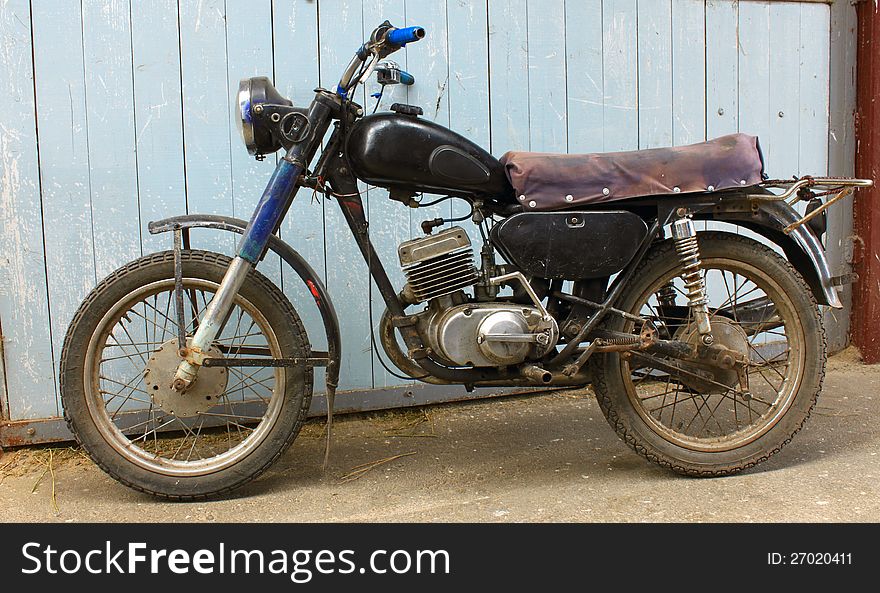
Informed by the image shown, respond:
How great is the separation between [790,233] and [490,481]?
4.26ft

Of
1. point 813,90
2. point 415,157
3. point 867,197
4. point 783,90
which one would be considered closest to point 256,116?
point 415,157

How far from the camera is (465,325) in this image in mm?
2510

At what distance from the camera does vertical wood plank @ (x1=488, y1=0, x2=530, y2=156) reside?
336 cm


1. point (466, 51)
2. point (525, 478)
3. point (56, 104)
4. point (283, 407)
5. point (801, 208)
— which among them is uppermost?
point (466, 51)

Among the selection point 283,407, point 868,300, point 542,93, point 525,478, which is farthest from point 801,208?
point 283,407

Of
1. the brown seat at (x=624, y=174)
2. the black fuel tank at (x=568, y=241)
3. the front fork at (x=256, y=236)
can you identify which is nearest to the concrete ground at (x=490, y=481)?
the front fork at (x=256, y=236)

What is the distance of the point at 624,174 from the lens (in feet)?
8.29

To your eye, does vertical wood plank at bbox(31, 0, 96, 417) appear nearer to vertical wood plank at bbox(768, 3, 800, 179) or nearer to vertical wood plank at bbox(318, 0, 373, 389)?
vertical wood plank at bbox(318, 0, 373, 389)

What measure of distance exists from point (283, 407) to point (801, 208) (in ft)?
9.04

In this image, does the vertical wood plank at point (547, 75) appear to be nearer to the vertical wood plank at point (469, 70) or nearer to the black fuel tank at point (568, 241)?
the vertical wood plank at point (469, 70)

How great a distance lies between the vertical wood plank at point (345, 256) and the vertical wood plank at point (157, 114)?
0.56 meters

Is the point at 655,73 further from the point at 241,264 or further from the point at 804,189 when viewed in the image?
the point at 241,264
